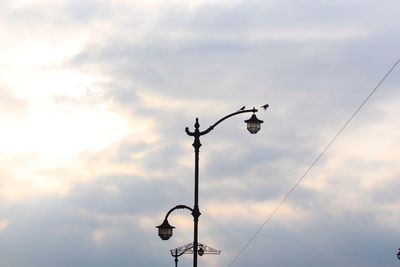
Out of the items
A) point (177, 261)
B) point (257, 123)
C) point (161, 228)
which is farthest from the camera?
point (177, 261)

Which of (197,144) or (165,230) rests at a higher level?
(197,144)

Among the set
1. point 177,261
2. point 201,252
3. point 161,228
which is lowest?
point 161,228

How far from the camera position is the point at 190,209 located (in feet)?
106

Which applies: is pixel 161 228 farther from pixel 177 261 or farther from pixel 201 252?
pixel 177 261

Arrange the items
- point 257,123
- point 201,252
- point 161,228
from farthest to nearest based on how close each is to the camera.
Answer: point 201,252
point 161,228
point 257,123

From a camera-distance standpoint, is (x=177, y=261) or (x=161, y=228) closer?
(x=161, y=228)

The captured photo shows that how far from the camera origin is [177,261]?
2992 inches

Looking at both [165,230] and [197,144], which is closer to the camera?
[197,144]

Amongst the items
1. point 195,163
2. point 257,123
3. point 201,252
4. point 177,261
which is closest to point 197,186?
point 195,163

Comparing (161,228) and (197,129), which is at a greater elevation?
(197,129)

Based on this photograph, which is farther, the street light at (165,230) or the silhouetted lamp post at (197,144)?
the street light at (165,230)

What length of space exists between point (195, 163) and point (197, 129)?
4.09 ft

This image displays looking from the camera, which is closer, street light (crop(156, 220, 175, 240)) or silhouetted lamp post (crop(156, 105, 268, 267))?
silhouetted lamp post (crop(156, 105, 268, 267))

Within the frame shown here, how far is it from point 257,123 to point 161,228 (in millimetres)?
5458
